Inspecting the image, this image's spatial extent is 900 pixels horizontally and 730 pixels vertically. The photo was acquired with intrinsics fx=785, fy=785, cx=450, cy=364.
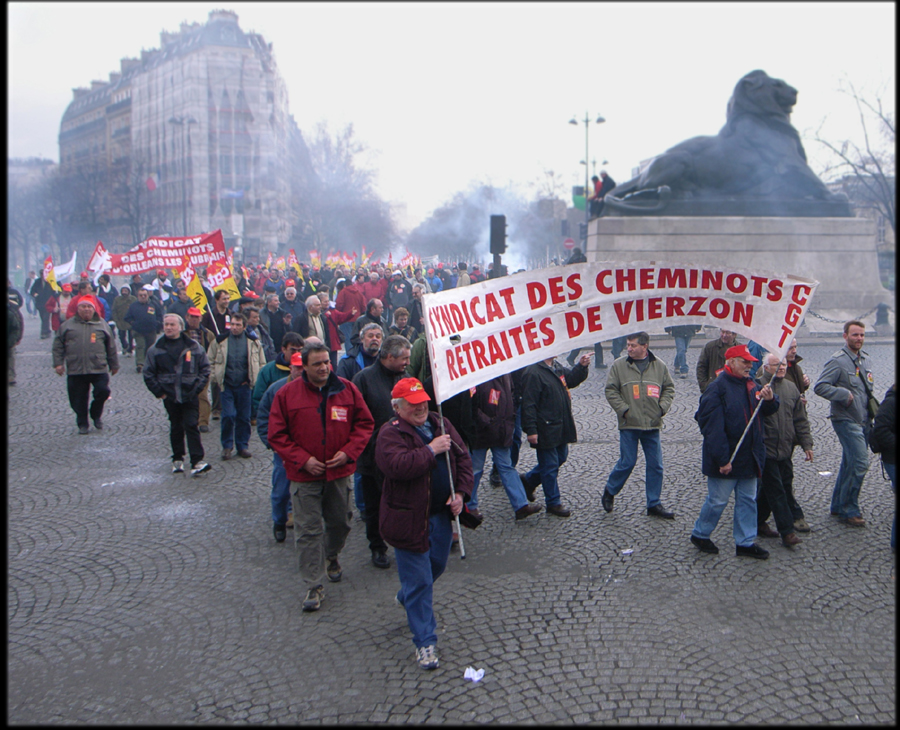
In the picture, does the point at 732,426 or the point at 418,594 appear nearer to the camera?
the point at 418,594

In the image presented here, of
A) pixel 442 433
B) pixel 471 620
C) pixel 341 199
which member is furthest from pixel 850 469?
pixel 341 199

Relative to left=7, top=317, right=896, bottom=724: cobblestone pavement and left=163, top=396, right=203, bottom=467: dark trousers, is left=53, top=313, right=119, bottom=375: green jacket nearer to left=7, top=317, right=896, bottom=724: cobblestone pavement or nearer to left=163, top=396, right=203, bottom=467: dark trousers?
left=163, top=396, right=203, bottom=467: dark trousers

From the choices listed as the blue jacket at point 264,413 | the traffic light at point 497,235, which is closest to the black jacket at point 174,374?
the blue jacket at point 264,413

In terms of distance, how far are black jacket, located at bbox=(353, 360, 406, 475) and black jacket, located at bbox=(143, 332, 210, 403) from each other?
2915 millimetres

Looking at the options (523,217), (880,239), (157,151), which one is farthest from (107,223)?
(880,239)

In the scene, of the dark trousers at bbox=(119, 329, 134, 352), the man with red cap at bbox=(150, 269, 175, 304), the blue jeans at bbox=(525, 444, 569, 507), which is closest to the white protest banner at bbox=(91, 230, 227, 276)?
the dark trousers at bbox=(119, 329, 134, 352)

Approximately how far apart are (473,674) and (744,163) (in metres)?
17.5

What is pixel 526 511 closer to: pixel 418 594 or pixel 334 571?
pixel 334 571

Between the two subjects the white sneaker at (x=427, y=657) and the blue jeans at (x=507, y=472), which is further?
the blue jeans at (x=507, y=472)

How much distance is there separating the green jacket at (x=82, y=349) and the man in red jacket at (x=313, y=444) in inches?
224

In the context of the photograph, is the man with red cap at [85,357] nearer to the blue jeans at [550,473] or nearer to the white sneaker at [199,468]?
the white sneaker at [199,468]

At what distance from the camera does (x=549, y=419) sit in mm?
6340

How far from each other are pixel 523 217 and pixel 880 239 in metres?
29.5

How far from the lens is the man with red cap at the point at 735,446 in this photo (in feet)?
17.4
